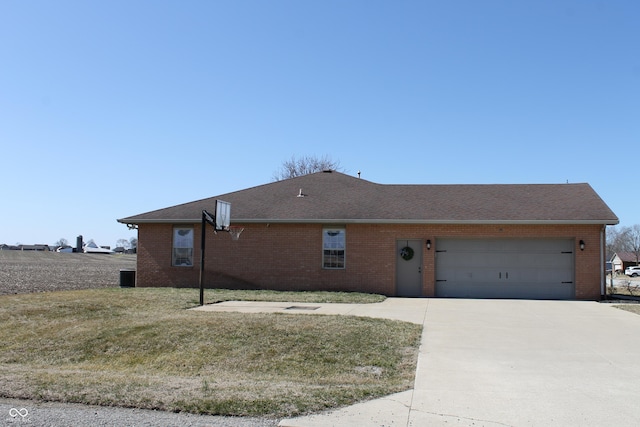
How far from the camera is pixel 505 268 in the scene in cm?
2034

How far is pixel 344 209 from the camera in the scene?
72.1ft

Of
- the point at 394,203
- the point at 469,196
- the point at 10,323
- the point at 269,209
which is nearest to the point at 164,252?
the point at 269,209

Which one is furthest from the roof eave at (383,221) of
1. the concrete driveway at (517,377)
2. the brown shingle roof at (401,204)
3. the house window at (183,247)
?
the concrete driveway at (517,377)

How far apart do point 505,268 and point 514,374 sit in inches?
510

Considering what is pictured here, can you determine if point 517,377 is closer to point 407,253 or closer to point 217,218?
point 217,218

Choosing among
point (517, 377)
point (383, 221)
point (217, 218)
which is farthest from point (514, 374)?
point (383, 221)

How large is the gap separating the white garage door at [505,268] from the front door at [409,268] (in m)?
0.66

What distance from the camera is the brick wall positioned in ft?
65.3

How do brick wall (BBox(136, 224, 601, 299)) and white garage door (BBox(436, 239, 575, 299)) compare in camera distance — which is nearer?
brick wall (BBox(136, 224, 601, 299))

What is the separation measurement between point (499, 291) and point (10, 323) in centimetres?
1507

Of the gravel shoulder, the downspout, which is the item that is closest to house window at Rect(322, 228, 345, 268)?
the downspout

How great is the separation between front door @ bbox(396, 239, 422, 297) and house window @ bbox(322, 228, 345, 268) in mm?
2026

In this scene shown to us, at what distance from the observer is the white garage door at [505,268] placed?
20.1 meters

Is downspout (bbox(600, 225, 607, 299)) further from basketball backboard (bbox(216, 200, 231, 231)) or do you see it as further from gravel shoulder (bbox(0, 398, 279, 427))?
gravel shoulder (bbox(0, 398, 279, 427))
